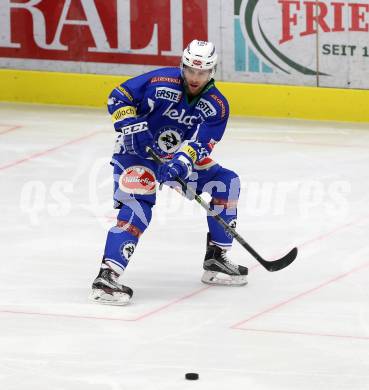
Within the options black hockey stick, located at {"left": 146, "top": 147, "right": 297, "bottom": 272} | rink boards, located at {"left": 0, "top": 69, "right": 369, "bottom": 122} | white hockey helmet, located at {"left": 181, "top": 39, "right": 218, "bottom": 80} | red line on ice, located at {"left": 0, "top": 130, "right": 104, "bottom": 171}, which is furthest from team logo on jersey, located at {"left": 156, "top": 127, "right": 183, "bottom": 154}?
rink boards, located at {"left": 0, "top": 69, "right": 369, "bottom": 122}

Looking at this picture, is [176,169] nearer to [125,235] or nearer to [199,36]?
[125,235]

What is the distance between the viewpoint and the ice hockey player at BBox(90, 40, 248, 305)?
7.05 m

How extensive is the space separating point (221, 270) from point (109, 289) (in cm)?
69

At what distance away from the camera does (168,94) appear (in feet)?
23.4

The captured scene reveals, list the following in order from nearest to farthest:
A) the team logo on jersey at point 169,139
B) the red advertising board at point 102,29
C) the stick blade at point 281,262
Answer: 1. the team logo on jersey at point 169,139
2. the stick blade at point 281,262
3. the red advertising board at point 102,29

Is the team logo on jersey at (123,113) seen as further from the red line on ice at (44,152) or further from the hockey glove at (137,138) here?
the red line on ice at (44,152)

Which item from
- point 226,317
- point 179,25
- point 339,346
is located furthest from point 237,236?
point 179,25

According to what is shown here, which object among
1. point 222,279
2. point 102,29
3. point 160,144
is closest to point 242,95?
point 102,29

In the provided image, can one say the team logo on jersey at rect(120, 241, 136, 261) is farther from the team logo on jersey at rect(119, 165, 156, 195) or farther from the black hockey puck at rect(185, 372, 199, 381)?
the black hockey puck at rect(185, 372, 199, 381)

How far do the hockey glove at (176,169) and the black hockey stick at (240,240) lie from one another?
107mm

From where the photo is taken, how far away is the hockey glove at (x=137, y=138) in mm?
7062

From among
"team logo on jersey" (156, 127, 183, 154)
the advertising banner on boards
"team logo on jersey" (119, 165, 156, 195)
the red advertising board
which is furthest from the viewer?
the red advertising board

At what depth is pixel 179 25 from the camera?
11484mm

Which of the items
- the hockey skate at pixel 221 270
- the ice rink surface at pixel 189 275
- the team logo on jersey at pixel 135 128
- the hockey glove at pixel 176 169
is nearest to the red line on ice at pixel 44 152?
the ice rink surface at pixel 189 275
